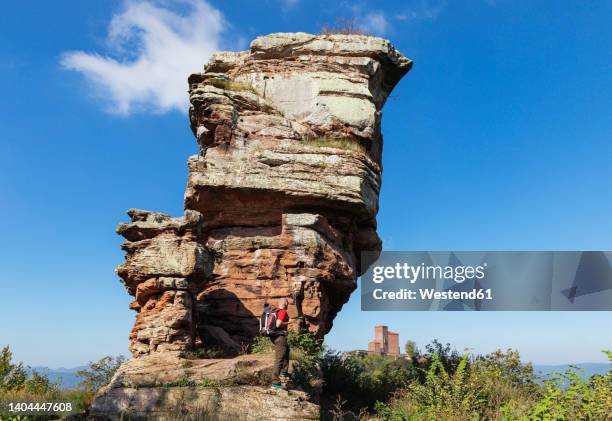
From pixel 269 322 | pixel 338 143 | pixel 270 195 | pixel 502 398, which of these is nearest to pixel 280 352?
pixel 269 322

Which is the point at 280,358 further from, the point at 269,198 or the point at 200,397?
the point at 269,198

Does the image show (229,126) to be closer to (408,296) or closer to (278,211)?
(278,211)

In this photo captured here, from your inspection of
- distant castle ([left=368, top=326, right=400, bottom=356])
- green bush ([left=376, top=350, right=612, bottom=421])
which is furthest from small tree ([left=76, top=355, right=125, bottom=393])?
distant castle ([left=368, top=326, right=400, bottom=356])

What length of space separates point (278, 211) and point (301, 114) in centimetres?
332

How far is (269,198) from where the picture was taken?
47.2 ft

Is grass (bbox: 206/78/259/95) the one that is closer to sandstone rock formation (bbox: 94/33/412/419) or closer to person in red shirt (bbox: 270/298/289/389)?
sandstone rock formation (bbox: 94/33/412/419)

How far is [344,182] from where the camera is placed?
561 inches

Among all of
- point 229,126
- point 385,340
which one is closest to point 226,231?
point 229,126

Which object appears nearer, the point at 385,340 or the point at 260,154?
the point at 260,154

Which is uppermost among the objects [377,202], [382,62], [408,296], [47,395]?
[382,62]

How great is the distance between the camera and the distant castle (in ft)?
190

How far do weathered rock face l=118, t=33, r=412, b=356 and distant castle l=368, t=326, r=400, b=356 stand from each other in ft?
143

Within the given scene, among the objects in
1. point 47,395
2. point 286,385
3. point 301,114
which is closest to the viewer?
point 286,385

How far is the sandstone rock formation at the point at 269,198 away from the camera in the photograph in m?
11.9
